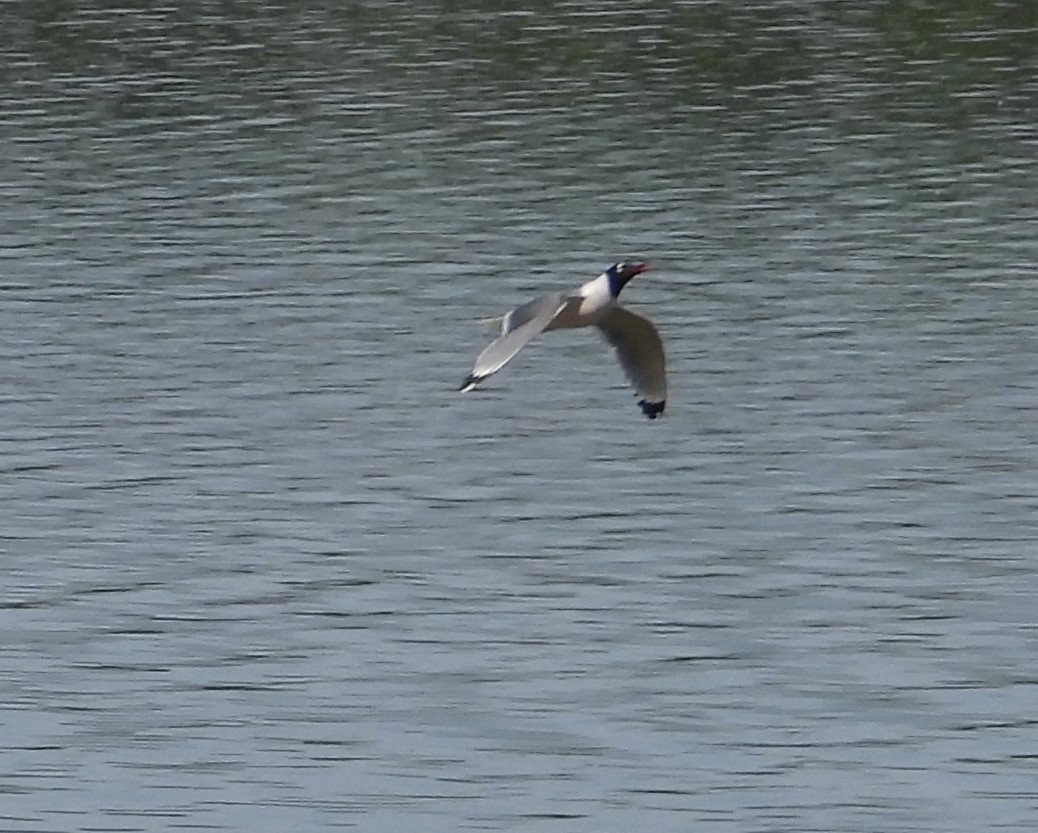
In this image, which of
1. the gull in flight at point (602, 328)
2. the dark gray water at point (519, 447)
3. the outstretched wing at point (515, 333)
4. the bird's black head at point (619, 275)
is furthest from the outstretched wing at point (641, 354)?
the dark gray water at point (519, 447)

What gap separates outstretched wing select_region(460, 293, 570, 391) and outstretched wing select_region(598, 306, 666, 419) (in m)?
0.96

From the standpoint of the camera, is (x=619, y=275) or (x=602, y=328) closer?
(x=619, y=275)

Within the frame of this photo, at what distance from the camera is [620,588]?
21781 millimetres

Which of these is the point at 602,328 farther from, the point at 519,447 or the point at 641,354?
the point at 519,447

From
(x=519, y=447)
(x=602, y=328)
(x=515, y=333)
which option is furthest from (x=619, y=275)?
(x=519, y=447)

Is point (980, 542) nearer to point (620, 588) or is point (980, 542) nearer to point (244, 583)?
point (620, 588)

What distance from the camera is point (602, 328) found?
16969mm

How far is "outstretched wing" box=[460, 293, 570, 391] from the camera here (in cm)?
1461

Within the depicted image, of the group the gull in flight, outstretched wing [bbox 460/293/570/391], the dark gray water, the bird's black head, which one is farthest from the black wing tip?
the dark gray water

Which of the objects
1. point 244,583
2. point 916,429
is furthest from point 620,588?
point 916,429

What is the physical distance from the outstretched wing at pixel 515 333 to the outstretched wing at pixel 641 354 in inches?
37.9

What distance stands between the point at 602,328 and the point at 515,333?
185 cm

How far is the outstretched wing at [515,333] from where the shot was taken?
1461 cm

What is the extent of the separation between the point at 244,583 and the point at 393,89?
72.3ft
